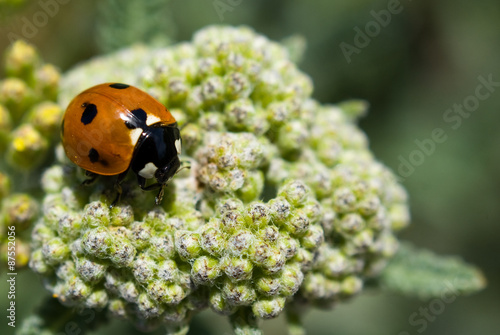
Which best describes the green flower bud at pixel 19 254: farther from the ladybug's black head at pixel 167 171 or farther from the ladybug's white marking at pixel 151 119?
the ladybug's white marking at pixel 151 119

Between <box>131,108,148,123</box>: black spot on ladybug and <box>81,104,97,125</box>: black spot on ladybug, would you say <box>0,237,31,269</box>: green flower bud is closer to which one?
<box>81,104,97,125</box>: black spot on ladybug

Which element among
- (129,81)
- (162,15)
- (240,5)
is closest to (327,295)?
(129,81)

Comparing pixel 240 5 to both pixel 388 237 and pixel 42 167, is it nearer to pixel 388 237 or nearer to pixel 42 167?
pixel 42 167

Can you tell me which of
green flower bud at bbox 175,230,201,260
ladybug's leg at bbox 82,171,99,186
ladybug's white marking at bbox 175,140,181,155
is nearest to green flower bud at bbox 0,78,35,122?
ladybug's leg at bbox 82,171,99,186

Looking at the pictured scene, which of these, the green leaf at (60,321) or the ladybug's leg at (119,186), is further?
the green leaf at (60,321)

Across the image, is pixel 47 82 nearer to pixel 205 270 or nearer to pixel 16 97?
pixel 16 97

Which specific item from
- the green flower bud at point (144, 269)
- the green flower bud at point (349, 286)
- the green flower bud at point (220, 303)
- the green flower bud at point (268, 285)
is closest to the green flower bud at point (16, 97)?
the green flower bud at point (144, 269)
